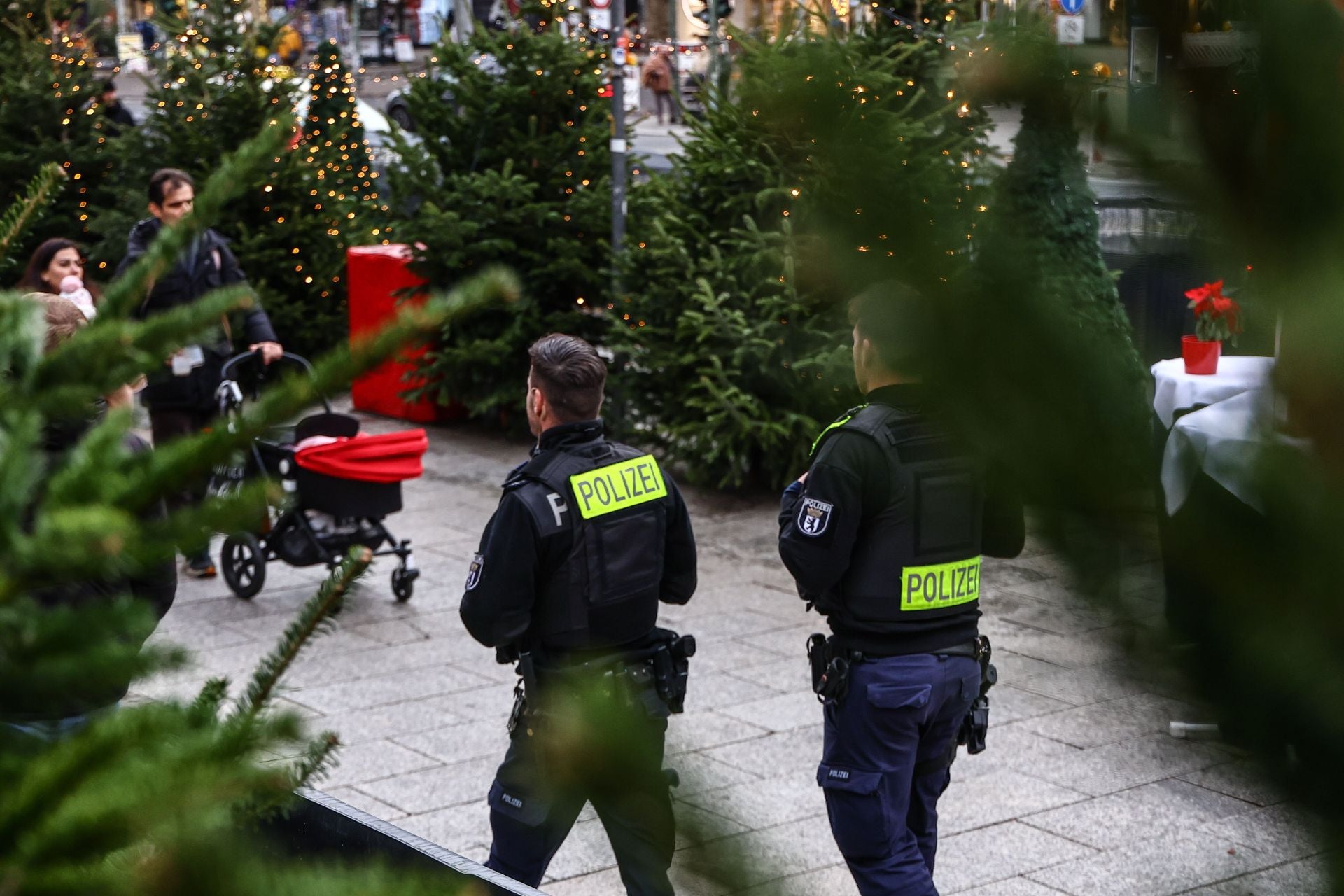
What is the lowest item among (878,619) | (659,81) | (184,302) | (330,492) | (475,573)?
(330,492)

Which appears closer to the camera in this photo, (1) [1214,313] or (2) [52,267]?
(1) [1214,313]

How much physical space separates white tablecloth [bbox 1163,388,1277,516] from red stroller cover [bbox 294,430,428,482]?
248 inches

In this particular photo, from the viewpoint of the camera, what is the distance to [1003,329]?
0.64 metres

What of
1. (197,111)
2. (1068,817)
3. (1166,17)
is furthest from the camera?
(197,111)

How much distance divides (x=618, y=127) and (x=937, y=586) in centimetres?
A: 597

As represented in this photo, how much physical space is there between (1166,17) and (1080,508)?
0.20 meters

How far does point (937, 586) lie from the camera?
3.65 m

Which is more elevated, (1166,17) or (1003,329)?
(1166,17)

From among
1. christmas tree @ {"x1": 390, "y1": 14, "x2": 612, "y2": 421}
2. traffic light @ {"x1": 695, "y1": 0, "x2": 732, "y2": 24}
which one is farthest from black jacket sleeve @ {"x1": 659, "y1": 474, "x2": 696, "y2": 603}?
christmas tree @ {"x1": 390, "y1": 14, "x2": 612, "y2": 421}

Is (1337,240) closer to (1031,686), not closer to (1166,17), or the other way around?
(1166,17)

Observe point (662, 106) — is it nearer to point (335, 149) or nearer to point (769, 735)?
point (335, 149)

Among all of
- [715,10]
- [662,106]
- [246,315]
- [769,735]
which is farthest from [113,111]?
[662,106]

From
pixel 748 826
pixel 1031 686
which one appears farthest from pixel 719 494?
pixel 748 826

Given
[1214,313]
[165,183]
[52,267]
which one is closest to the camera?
[1214,313]
